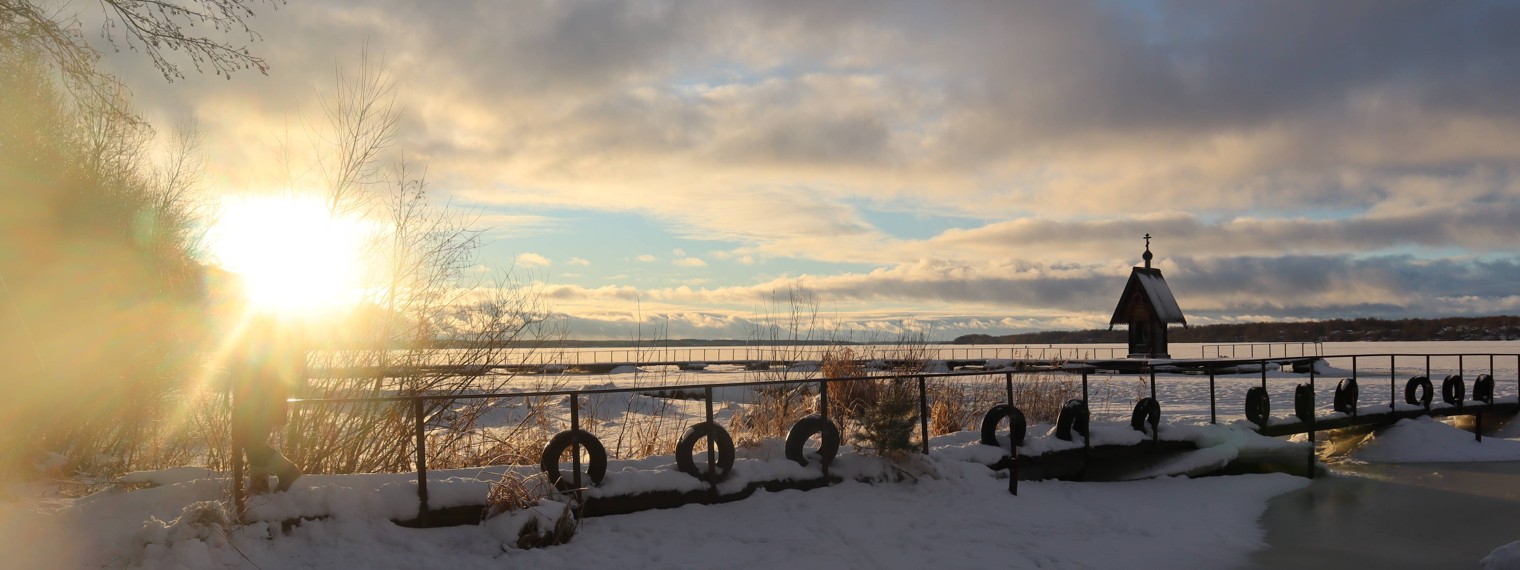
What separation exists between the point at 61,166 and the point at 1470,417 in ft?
83.4

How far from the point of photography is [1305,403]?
15031 mm

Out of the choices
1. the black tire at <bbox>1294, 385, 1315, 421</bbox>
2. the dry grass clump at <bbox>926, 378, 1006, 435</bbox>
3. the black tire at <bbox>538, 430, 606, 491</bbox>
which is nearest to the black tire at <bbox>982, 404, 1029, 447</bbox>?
the dry grass clump at <bbox>926, 378, 1006, 435</bbox>

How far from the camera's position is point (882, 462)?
358 inches

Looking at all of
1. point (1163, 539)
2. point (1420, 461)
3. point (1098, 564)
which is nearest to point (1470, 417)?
point (1420, 461)

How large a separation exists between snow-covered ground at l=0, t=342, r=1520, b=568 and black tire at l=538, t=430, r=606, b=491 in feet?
0.45

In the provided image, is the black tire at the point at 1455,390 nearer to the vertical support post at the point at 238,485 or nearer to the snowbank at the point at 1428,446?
the snowbank at the point at 1428,446

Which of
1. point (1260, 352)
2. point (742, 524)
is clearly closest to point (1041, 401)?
point (742, 524)

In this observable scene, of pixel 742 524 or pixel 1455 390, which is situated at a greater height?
pixel 1455 390

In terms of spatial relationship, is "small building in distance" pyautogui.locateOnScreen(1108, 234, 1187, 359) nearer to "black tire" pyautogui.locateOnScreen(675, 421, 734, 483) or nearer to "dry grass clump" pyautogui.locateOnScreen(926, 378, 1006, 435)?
"dry grass clump" pyautogui.locateOnScreen(926, 378, 1006, 435)

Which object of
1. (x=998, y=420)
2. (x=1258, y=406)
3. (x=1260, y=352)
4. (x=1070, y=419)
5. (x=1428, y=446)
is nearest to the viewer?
(x=998, y=420)

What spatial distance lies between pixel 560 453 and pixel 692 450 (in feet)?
4.24

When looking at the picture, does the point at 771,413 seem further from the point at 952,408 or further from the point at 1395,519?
the point at 1395,519

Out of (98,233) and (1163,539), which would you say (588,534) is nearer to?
(1163,539)

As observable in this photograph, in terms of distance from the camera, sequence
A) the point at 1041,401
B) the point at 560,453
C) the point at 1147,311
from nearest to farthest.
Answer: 1. the point at 560,453
2. the point at 1041,401
3. the point at 1147,311
